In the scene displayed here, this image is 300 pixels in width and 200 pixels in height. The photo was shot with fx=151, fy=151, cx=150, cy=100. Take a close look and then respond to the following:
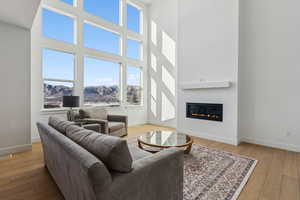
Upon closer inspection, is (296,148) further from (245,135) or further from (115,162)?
(115,162)

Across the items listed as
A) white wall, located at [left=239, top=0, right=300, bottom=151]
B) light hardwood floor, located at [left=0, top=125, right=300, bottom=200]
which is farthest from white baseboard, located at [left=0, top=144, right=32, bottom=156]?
white wall, located at [left=239, top=0, right=300, bottom=151]

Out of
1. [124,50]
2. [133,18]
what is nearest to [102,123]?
[124,50]

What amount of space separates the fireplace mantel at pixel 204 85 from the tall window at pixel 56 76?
3.37m

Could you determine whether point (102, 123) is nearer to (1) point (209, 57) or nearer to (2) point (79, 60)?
(2) point (79, 60)

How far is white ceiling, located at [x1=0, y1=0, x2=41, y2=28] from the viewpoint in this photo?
2.32 m

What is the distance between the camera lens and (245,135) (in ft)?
13.0

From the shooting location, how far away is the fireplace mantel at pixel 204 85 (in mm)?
3792

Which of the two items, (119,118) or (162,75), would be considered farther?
(162,75)

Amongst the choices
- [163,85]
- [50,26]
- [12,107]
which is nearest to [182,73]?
[163,85]

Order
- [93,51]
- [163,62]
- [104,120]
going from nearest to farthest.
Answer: [104,120] → [93,51] → [163,62]

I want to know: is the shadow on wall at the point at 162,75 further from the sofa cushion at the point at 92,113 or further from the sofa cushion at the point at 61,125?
the sofa cushion at the point at 61,125

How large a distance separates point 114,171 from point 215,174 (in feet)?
5.78

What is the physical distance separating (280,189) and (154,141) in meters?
1.86

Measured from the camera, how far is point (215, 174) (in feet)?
7.43
